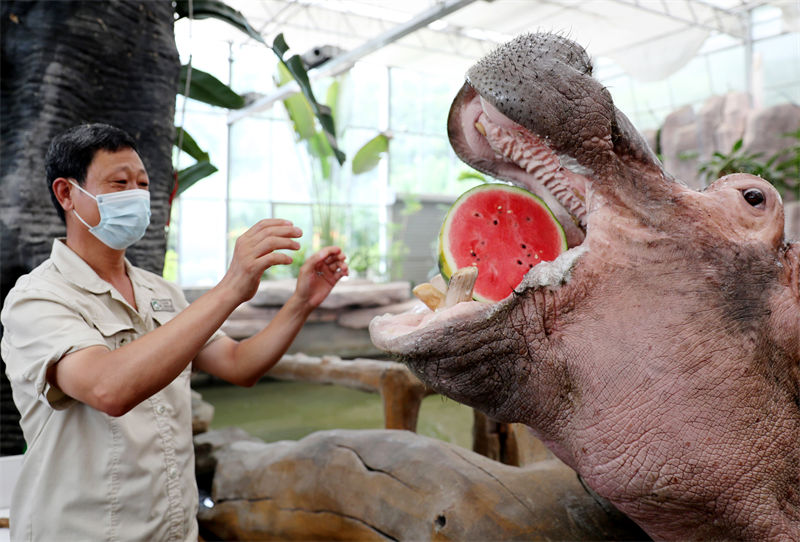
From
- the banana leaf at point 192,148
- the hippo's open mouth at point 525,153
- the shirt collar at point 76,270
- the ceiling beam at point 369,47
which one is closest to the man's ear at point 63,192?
the shirt collar at point 76,270

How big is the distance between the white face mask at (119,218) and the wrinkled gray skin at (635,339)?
0.95m

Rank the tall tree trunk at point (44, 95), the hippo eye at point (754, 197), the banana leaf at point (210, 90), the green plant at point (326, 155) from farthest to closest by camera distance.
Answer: the green plant at point (326, 155)
the banana leaf at point (210, 90)
the tall tree trunk at point (44, 95)
the hippo eye at point (754, 197)

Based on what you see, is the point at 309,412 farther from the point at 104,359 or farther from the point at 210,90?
the point at 104,359

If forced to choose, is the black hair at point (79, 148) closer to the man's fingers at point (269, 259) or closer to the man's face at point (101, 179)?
the man's face at point (101, 179)

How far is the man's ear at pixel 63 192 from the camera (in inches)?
76.0

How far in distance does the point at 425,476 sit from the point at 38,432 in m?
1.14

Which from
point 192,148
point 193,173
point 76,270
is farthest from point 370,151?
point 76,270

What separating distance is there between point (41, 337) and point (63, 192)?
0.52m

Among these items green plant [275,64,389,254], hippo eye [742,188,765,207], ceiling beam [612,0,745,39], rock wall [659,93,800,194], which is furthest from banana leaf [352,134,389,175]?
hippo eye [742,188,765,207]

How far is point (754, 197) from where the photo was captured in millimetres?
1495

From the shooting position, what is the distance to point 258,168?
17438 millimetres

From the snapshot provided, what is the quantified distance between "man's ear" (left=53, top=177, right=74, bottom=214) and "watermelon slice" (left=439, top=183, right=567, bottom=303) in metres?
1.11

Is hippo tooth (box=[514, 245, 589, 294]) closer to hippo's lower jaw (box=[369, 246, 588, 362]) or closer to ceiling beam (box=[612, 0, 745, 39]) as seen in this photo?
hippo's lower jaw (box=[369, 246, 588, 362])

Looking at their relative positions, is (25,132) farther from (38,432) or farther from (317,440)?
(317,440)
